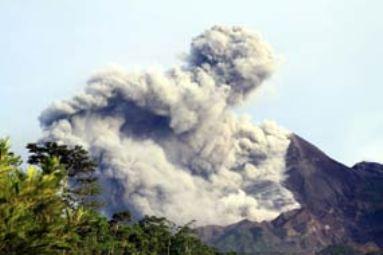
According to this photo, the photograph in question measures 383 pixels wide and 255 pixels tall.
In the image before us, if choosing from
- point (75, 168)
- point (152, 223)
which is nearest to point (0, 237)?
point (75, 168)

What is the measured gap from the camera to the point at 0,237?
134 feet

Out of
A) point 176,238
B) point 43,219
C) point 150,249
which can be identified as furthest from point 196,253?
point 43,219

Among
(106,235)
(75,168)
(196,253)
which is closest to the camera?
(75,168)

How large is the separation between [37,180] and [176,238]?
134874 mm

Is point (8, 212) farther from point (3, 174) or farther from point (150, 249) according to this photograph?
point (150, 249)

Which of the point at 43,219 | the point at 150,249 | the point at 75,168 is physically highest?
the point at 150,249

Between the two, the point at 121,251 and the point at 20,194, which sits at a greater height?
the point at 121,251

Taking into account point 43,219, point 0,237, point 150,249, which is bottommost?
Result: point 0,237

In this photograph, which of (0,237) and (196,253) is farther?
(196,253)

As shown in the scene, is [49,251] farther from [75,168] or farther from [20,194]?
[75,168]

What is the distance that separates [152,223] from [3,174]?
429ft

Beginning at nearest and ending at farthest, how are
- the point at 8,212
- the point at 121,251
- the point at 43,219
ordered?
the point at 8,212 < the point at 43,219 < the point at 121,251

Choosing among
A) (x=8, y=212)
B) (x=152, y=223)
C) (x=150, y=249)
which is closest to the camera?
(x=8, y=212)

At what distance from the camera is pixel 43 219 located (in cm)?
4550
